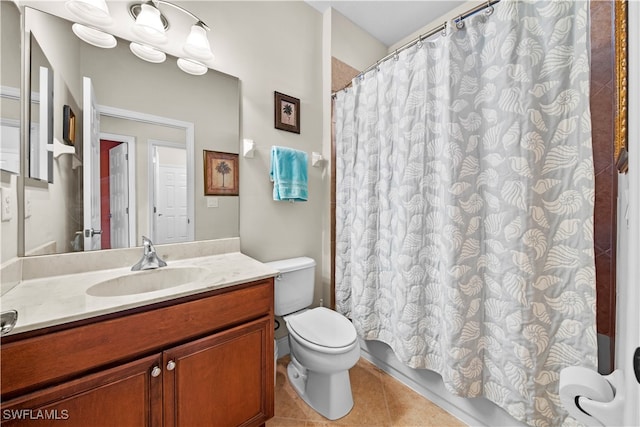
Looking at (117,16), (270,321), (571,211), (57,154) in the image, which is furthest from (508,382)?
(117,16)

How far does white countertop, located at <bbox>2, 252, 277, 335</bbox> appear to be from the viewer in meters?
0.75

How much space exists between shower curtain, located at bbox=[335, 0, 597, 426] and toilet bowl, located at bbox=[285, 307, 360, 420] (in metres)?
0.33

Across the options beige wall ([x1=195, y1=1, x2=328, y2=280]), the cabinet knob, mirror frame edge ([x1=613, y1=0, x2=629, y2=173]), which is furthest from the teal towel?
mirror frame edge ([x1=613, y1=0, x2=629, y2=173])

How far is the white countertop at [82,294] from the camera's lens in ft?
2.47

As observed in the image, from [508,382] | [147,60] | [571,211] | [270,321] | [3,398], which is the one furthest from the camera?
[147,60]

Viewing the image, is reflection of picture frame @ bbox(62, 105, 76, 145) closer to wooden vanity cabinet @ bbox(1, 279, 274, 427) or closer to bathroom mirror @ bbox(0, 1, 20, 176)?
bathroom mirror @ bbox(0, 1, 20, 176)

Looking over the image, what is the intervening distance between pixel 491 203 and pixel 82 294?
66.7 inches

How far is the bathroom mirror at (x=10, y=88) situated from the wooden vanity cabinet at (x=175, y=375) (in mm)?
733

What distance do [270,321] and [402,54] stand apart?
63.6 inches

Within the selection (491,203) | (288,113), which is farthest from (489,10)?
(288,113)

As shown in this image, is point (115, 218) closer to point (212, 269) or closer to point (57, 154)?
point (57, 154)

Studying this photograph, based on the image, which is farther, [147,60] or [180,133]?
[180,133]

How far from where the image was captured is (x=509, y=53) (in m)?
1.06

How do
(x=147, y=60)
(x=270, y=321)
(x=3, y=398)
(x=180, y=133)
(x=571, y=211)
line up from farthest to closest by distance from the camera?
(x=180, y=133), (x=147, y=60), (x=270, y=321), (x=571, y=211), (x=3, y=398)
